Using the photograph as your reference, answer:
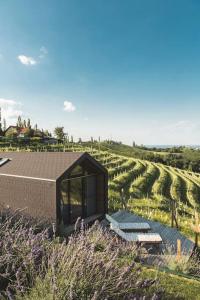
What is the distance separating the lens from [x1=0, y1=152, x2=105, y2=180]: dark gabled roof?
876cm

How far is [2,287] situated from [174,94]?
3044 centimetres

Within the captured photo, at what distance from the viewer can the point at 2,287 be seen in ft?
11.1

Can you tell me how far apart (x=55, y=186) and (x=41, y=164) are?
2073 millimetres

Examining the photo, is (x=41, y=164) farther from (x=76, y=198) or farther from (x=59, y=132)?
(x=59, y=132)

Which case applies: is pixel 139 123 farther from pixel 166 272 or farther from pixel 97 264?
pixel 97 264

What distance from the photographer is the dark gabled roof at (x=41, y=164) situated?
8.76 m

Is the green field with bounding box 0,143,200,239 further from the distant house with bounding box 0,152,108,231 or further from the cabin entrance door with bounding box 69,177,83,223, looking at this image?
the cabin entrance door with bounding box 69,177,83,223

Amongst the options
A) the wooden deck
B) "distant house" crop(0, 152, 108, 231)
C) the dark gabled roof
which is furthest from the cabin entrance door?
the wooden deck

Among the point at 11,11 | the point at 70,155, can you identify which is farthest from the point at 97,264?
the point at 11,11

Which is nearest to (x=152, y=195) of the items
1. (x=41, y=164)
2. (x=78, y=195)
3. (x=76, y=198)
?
(x=78, y=195)

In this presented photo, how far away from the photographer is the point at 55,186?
8055 mm

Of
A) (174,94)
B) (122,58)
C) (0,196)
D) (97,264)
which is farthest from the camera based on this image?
(174,94)

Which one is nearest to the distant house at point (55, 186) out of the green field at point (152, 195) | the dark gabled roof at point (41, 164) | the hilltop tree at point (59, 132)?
the dark gabled roof at point (41, 164)

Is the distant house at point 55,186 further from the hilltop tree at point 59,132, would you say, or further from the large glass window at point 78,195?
the hilltop tree at point 59,132
